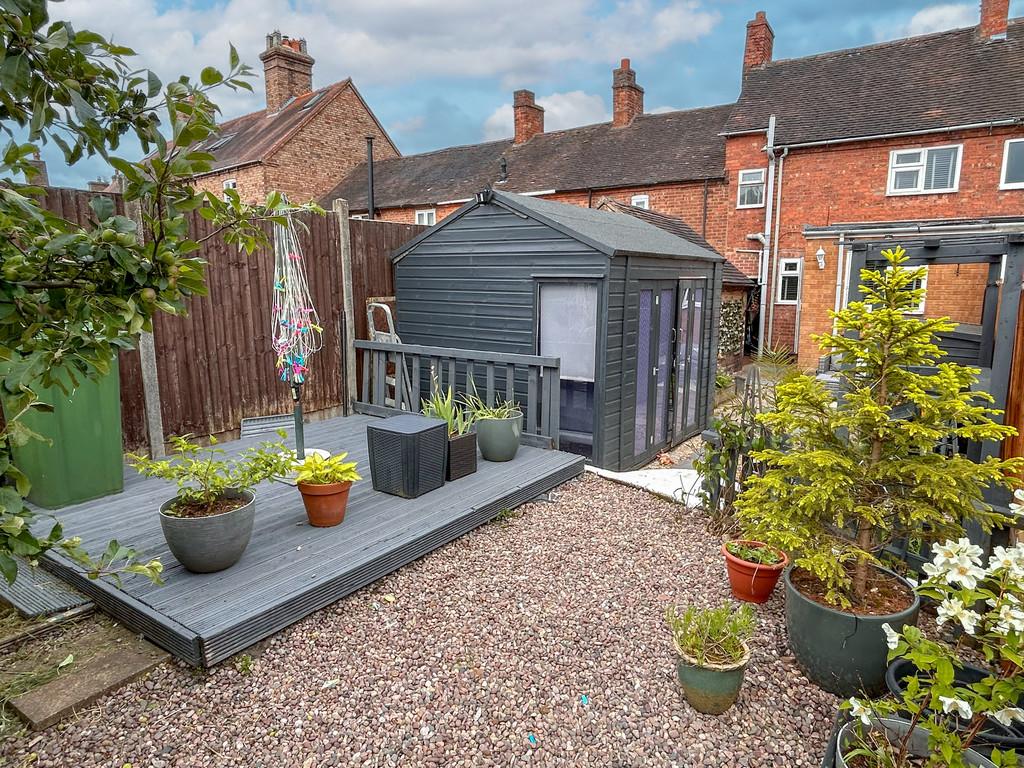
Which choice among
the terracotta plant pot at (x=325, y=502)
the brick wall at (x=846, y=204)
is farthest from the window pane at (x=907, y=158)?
the terracotta plant pot at (x=325, y=502)

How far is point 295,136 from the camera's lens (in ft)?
63.2

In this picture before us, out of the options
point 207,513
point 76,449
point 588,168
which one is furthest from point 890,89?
point 76,449

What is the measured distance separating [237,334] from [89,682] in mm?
3915

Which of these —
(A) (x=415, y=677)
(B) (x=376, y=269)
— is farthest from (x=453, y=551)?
(B) (x=376, y=269)

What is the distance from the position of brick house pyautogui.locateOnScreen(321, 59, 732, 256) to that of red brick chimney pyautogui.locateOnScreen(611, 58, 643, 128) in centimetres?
3

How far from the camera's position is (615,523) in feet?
14.3

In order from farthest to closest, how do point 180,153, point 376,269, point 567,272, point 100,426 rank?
point 376,269 → point 567,272 → point 100,426 → point 180,153

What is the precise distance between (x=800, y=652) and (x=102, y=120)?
313 cm

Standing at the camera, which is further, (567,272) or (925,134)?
(925,134)

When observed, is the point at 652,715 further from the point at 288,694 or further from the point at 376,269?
the point at 376,269

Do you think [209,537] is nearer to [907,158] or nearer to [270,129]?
[907,158]

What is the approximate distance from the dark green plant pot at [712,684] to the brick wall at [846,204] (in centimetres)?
1169

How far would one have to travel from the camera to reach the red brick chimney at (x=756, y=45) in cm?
1669

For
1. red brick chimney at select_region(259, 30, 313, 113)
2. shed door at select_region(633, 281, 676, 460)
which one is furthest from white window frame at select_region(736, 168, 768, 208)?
red brick chimney at select_region(259, 30, 313, 113)
